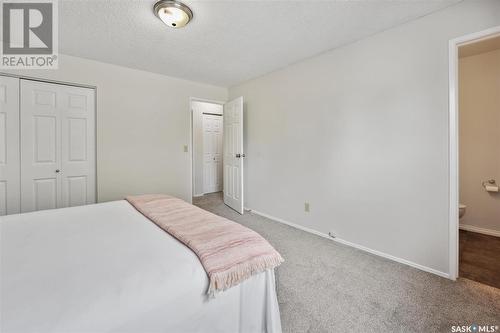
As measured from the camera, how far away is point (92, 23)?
2104 millimetres

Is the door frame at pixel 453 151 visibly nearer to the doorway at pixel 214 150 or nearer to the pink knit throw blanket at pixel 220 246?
the pink knit throw blanket at pixel 220 246

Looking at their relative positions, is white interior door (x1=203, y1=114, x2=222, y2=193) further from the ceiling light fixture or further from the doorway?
the ceiling light fixture

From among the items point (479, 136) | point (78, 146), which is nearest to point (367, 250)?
point (479, 136)

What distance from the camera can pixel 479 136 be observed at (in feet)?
9.65

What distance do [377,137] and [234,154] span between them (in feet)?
7.61

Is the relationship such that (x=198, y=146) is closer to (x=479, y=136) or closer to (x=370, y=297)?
(x=370, y=297)

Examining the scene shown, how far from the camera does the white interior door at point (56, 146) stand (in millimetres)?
2588

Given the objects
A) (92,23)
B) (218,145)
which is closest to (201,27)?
(92,23)

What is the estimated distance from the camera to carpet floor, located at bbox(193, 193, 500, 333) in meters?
1.42

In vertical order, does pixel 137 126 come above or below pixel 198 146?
above

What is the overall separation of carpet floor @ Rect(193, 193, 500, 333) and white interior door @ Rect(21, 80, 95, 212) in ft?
9.34

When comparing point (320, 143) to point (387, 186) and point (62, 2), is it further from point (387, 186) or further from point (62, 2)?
point (62, 2)

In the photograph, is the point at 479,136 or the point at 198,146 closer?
the point at 479,136

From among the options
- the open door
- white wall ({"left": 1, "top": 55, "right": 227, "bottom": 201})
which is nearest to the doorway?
the open door
